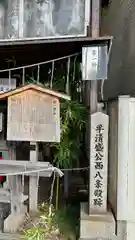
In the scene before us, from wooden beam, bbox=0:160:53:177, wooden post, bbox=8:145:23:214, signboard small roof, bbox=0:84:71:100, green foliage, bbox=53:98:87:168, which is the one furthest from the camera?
green foliage, bbox=53:98:87:168

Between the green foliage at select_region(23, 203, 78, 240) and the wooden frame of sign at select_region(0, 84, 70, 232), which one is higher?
the wooden frame of sign at select_region(0, 84, 70, 232)

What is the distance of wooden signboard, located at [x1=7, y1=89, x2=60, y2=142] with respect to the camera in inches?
169

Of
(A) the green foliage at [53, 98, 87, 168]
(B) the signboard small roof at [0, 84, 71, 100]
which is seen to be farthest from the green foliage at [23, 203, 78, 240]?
(B) the signboard small roof at [0, 84, 71, 100]

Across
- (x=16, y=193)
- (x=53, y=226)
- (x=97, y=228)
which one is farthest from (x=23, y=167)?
(x=97, y=228)

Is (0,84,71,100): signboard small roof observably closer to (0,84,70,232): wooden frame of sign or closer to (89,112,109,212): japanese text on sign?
(0,84,70,232): wooden frame of sign

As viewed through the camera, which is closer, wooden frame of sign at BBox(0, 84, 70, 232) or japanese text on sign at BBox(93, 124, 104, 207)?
japanese text on sign at BBox(93, 124, 104, 207)

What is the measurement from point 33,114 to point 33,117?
44mm

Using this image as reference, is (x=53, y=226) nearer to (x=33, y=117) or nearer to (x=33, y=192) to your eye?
(x=33, y=192)

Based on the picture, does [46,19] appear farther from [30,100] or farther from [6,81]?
[6,81]

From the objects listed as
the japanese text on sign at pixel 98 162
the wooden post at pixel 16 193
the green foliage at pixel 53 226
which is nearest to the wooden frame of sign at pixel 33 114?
the japanese text on sign at pixel 98 162

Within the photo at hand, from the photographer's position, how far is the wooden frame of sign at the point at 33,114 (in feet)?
14.1

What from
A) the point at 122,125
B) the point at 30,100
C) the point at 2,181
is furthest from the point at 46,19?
the point at 2,181

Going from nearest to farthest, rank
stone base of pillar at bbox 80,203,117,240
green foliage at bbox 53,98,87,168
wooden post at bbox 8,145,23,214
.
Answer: stone base of pillar at bbox 80,203,117,240
wooden post at bbox 8,145,23,214
green foliage at bbox 53,98,87,168

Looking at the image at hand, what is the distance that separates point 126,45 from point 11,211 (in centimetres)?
432
